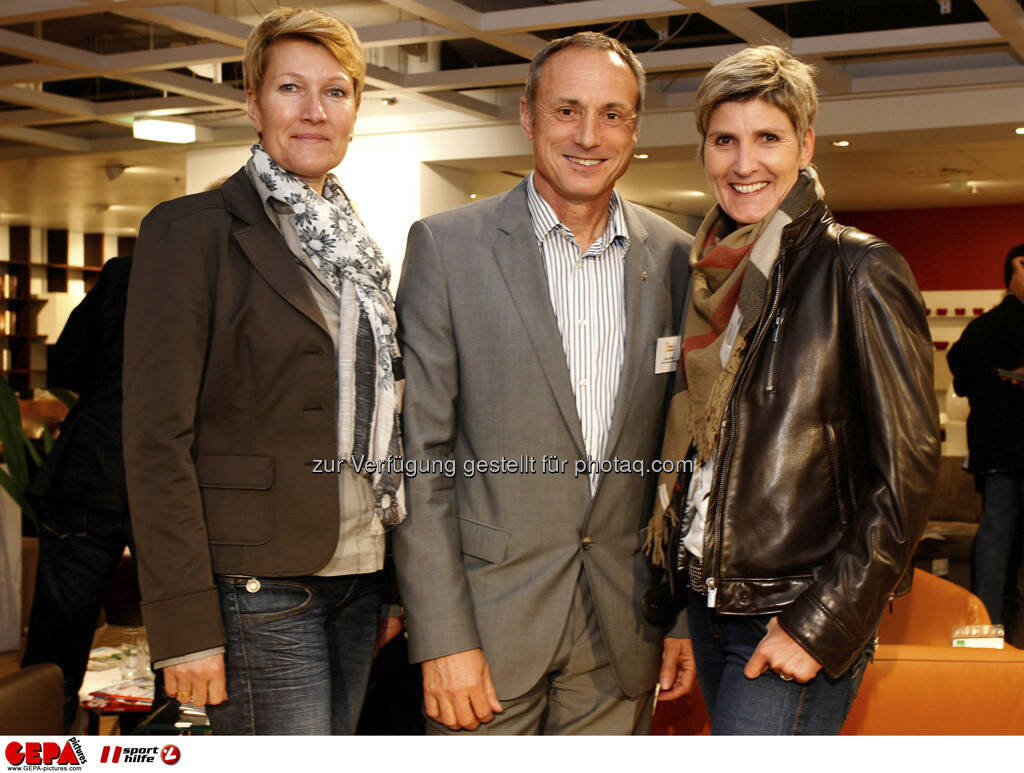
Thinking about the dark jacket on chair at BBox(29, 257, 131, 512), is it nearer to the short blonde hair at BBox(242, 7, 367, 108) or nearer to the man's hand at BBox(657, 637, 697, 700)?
the short blonde hair at BBox(242, 7, 367, 108)

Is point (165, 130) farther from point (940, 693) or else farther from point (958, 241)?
point (958, 241)

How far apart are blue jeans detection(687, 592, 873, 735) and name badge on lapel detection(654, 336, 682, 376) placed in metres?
0.46

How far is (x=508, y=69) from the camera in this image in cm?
635

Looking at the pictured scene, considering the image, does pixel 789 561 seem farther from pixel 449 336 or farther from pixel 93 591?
pixel 93 591

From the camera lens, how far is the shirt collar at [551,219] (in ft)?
6.56

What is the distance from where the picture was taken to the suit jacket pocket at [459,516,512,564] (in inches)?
74.9

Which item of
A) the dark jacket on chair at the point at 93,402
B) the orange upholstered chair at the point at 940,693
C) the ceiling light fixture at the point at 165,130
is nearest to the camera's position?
the orange upholstered chair at the point at 940,693

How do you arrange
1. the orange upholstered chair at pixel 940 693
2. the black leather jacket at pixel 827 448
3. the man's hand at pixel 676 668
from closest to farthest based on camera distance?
the black leather jacket at pixel 827 448 < the man's hand at pixel 676 668 < the orange upholstered chair at pixel 940 693

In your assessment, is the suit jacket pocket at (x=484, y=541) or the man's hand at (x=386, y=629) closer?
the suit jacket pocket at (x=484, y=541)

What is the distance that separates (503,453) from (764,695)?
0.61m

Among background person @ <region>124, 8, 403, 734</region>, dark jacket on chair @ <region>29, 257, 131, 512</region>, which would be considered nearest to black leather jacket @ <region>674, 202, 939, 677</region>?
background person @ <region>124, 8, 403, 734</region>

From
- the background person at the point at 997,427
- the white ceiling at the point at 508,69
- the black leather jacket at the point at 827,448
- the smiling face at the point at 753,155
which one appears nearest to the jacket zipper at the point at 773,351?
the black leather jacket at the point at 827,448

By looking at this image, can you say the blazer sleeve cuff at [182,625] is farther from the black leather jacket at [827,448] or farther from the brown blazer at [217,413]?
the black leather jacket at [827,448]

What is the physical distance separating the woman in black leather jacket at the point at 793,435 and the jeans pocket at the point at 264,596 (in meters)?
0.68
